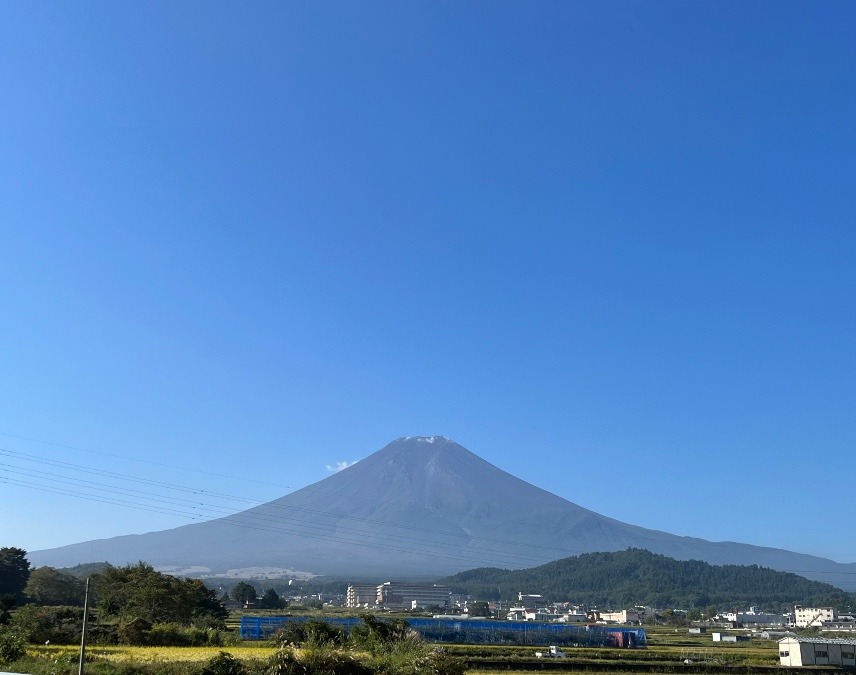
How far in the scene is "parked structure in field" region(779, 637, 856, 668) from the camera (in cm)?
3478

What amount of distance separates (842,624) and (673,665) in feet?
228

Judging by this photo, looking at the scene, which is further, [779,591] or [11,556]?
[779,591]

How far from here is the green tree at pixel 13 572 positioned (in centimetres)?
6227

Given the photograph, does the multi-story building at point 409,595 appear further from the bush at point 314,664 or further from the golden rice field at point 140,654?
the bush at point 314,664

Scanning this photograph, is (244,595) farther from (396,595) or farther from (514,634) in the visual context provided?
(514,634)

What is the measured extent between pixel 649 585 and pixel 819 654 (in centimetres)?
13814

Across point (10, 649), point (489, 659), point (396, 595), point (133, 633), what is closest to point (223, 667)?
point (10, 649)

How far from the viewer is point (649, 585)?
16538cm

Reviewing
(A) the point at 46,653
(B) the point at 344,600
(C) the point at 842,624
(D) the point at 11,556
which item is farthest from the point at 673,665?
(B) the point at 344,600

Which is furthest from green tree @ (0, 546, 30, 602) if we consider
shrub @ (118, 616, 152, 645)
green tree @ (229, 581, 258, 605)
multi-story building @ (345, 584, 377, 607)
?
multi-story building @ (345, 584, 377, 607)

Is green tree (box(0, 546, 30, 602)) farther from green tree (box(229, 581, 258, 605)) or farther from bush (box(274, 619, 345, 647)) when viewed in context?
bush (box(274, 619, 345, 647))

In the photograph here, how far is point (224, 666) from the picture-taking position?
Answer: 1845 centimetres

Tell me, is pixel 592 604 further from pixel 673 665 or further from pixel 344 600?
pixel 673 665

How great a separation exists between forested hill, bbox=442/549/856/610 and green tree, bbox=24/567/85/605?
10106 cm
